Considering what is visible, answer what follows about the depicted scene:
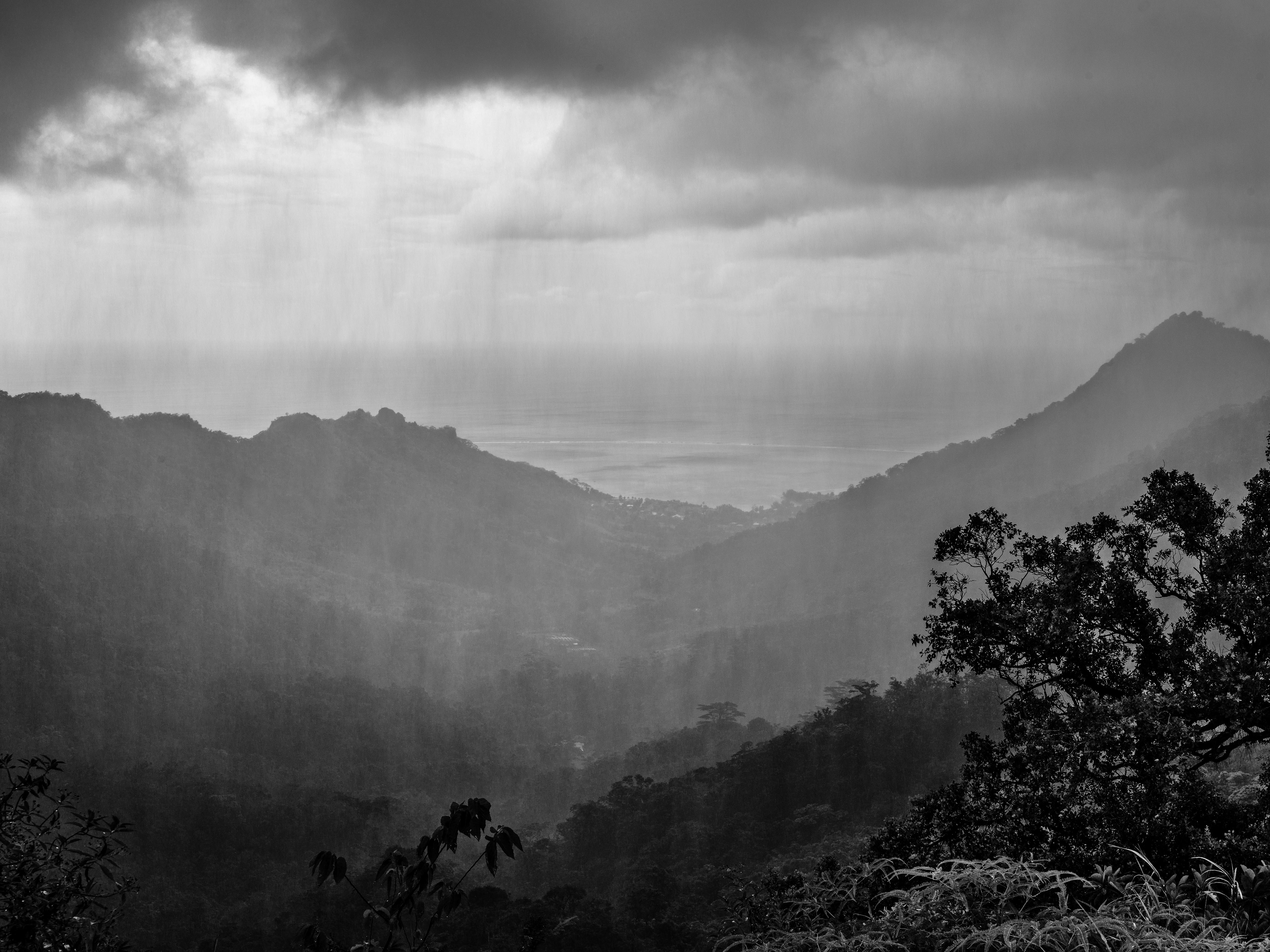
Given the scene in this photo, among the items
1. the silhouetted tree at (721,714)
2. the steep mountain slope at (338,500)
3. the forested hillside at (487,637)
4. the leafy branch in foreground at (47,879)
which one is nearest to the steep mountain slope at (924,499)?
the forested hillside at (487,637)

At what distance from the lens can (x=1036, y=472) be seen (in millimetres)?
121500

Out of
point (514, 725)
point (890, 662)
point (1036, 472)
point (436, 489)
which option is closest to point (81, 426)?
point (436, 489)

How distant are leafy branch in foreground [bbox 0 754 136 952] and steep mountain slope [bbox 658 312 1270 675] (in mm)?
70872

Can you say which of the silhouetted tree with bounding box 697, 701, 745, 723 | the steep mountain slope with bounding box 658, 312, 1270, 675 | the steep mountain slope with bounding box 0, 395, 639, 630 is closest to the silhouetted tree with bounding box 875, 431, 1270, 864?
the silhouetted tree with bounding box 697, 701, 745, 723

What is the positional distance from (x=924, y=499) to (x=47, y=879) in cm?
11774

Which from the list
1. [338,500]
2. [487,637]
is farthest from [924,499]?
[338,500]

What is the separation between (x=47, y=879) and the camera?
698 cm

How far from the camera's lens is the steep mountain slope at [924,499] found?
95375 mm

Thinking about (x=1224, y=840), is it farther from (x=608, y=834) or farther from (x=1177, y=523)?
(x=608, y=834)

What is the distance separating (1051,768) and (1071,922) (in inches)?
109

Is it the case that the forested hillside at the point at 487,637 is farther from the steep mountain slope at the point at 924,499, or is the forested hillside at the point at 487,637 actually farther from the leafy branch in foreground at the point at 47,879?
the leafy branch in foreground at the point at 47,879

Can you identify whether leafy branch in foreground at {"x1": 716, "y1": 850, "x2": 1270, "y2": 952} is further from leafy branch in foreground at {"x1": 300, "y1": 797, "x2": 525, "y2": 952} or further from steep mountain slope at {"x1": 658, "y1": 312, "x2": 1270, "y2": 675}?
steep mountain slope at {"x1": 658, "y1": 312, "x2": 1270, "y2": 675}

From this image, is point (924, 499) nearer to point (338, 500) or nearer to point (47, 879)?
point (338, 500)

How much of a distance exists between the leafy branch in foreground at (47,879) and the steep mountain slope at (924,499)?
70.9m
